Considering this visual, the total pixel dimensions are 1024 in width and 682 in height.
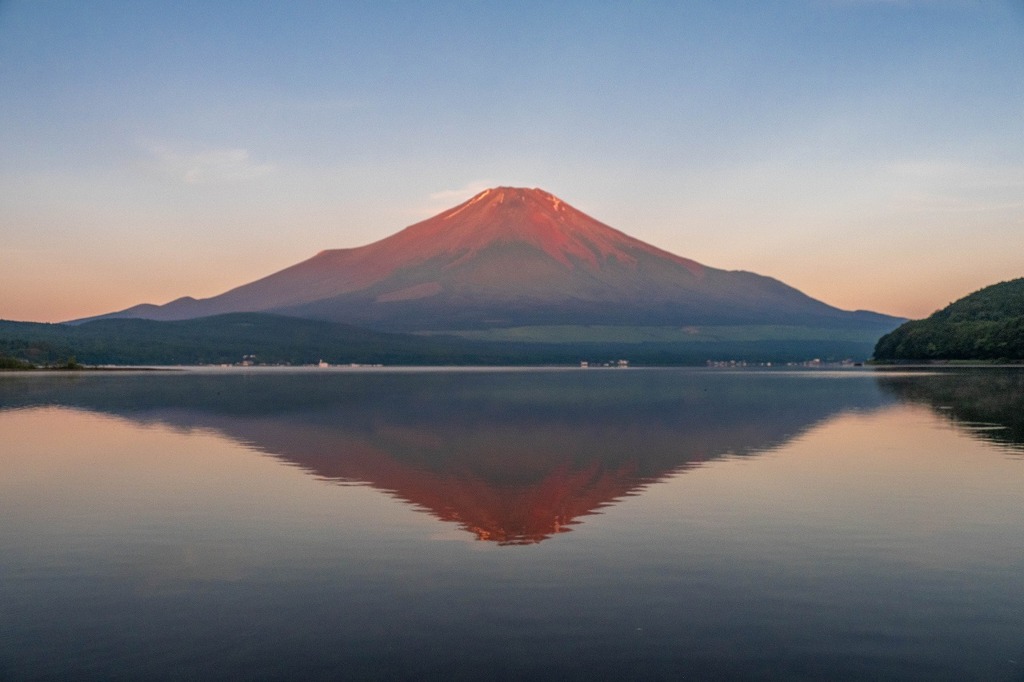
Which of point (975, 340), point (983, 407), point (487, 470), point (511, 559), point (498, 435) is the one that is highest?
point (975, 340)

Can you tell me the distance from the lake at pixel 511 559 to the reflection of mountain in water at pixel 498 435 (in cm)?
26

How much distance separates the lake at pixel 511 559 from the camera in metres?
12.1

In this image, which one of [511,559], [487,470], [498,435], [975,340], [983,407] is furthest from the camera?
[975,340]

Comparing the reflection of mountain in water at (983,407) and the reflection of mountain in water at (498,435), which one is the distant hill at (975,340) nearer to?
the reflection of mountain in water at (983,407)

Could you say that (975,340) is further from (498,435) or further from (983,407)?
(498,435)

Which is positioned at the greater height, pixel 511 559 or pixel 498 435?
pixel 498 435

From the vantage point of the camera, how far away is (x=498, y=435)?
144ft

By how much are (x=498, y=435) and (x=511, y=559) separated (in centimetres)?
2640

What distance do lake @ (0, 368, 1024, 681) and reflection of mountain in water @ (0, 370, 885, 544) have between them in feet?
0.87

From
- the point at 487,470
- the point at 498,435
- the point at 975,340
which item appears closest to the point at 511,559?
the point at 487,470

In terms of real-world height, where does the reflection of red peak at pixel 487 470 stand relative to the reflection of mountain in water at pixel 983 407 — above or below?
below

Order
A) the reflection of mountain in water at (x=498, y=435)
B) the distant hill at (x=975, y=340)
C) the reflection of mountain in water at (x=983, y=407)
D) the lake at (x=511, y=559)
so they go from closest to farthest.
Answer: the lake at (x=511, y=559) < the reflection of mountain in water at (x=498, y=435) < the reflection of mountain in water at (x=983, y=407) < the distant hill at (x=975, y=340)

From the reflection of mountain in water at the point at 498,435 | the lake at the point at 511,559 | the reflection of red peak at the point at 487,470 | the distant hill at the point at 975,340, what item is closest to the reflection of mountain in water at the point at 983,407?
the reflection of mountain in water at the point at 498,435

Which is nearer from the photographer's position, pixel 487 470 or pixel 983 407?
pixel 487 470
